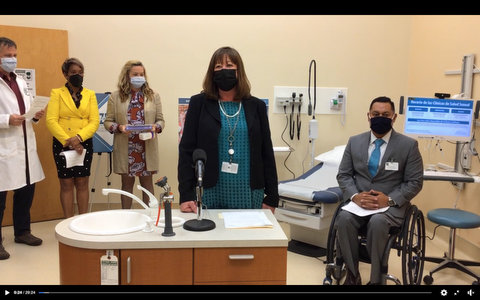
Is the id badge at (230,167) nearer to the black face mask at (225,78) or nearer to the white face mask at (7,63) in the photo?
the black face mask at (225,78)

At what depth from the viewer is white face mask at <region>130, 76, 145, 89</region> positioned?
3.49 m

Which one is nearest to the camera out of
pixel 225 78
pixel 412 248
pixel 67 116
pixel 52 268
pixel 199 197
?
pixel 199 197

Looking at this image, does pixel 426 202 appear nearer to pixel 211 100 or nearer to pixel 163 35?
pixel 211 100

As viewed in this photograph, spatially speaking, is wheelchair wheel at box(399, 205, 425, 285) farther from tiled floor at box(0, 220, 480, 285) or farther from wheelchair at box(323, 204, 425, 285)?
tiled floor at box(0, 220, 480, 285)

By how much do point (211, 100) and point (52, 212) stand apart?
2.98 meters

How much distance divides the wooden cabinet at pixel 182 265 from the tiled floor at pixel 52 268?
1.42 m

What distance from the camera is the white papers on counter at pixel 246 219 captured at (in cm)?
177

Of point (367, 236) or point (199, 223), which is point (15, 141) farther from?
point (367, 236)

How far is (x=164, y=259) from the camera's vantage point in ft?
5.24

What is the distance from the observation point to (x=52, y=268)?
3061 mm

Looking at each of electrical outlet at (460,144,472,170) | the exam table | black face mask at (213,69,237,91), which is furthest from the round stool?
black face mask at (213,69,237,91)

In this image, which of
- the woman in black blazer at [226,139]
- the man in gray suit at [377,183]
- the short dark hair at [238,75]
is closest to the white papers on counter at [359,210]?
the man in gray suit at [377,183]

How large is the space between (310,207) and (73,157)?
6.86ft

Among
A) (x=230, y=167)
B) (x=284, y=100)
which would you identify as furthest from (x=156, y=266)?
(x=284, y=100)
